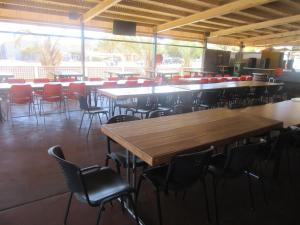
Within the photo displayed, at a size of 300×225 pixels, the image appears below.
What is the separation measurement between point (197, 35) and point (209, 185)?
10.3 meters

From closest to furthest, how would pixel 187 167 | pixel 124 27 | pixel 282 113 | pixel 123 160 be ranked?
pixel 187 167
pixel 123 160
pixel 282 113
pixel 124 27

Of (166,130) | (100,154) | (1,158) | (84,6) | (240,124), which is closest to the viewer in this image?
(166,130)

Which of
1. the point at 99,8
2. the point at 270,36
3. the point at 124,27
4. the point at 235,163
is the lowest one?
the point at 235,163

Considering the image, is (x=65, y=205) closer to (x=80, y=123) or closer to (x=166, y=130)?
(x=166, y=130)

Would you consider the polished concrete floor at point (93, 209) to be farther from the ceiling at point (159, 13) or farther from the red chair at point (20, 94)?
the ceiling at point (159, 13)

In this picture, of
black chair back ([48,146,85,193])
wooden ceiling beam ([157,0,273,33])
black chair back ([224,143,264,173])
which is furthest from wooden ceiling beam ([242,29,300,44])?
black chair back ([48,146,85,193])

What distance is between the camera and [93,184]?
5.82ft

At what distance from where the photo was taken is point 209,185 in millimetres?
2613

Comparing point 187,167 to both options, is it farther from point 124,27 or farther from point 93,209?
point 124,27

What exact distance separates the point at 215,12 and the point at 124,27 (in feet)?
10.5

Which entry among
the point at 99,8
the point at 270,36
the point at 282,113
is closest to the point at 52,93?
the point at 99,8

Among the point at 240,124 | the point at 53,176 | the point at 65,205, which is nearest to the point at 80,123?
the point at 53,176

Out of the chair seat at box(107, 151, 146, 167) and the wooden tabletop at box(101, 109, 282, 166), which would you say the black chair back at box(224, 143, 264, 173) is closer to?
the wooden tabletop at box(101, 109, 282, 166)

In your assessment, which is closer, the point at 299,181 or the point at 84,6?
the point at 299,181
